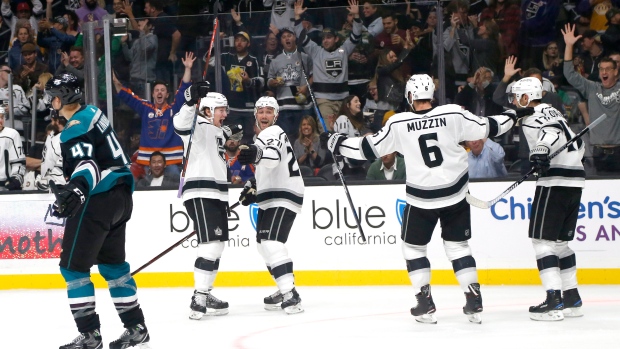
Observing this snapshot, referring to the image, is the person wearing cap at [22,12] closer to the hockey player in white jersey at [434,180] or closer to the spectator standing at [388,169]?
the spectator standing at [388,169]

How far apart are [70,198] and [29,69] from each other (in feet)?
19.7

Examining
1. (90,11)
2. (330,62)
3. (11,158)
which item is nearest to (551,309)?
(330,62)

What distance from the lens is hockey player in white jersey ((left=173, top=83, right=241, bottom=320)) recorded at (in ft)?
20.8

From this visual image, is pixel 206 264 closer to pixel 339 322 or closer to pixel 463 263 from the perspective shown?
pixel 339 322

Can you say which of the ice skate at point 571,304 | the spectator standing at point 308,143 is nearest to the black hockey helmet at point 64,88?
the ice skate at point 571,304

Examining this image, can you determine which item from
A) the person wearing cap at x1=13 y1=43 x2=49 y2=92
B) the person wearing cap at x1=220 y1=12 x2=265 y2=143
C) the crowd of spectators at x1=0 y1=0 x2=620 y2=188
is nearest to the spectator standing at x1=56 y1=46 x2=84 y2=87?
the person wearing cap at x1=13 y1=43 x2=49 y2=92

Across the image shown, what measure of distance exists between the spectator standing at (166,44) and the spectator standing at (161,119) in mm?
93

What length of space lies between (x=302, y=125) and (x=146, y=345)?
3595mm

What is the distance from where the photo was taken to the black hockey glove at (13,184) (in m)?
8.56

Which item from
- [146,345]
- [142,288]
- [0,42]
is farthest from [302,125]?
[0,42]

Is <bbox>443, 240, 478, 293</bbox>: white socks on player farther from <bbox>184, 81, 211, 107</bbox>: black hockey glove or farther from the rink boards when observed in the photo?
the rink boards

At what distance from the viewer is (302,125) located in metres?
8.28

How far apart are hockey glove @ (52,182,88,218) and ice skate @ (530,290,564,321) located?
9.14 ft

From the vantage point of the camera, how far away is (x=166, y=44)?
8398mm
